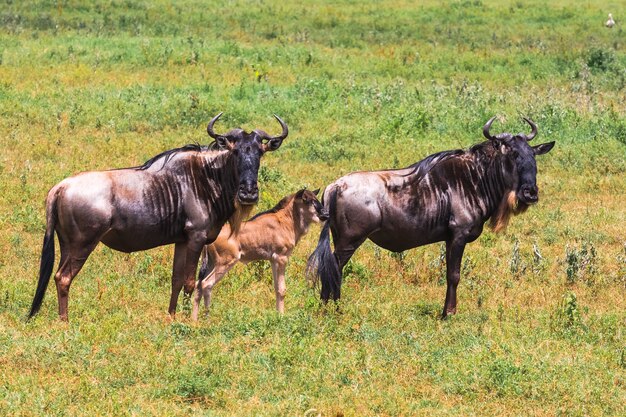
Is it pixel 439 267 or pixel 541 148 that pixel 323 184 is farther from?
pixel 541 148

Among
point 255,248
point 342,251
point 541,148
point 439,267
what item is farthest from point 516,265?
point 255,248

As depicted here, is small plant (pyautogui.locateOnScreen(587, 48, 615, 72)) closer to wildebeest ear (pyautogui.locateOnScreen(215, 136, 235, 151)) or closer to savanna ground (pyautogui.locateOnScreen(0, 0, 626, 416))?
savanna ground (pyautogui.locateOnScreen(0, 0, 626, 416))

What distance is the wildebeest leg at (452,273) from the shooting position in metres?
13.0

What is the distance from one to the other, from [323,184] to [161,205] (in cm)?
712

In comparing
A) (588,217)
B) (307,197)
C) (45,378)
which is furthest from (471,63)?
(45,378)

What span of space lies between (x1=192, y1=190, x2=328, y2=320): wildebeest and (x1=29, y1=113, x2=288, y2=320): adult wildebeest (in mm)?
523

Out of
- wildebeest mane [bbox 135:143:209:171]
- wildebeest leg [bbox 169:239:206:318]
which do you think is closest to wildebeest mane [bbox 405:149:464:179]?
wildebeest mane [bbox 135:143:209:171]

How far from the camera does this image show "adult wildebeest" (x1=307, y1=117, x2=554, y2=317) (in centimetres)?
1291

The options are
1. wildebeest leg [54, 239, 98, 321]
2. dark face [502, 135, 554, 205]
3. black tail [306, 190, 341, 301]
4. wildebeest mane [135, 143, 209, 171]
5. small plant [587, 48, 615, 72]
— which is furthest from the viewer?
small plant [587, 48, 615, 72]

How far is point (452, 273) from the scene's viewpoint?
13070mm

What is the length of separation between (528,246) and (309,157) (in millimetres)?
5830

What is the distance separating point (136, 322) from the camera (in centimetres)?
1174

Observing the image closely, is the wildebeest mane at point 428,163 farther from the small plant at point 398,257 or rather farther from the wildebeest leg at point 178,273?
the wildebeest leg at point 178,273

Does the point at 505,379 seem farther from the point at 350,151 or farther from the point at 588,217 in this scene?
the point at 350,151
